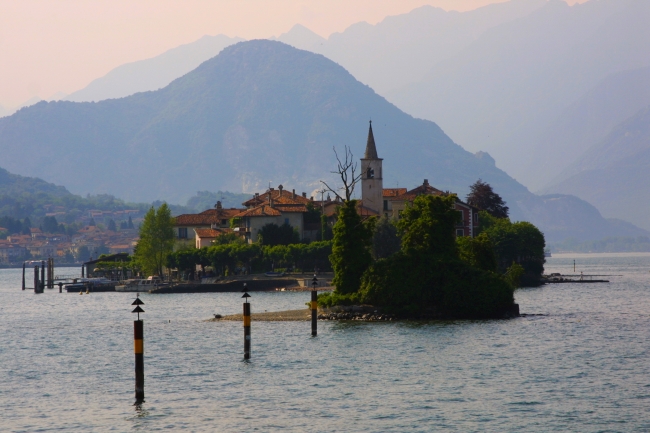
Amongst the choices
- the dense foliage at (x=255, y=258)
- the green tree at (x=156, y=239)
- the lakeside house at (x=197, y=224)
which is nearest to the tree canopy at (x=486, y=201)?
the dense foliage at (x=255, y=258)

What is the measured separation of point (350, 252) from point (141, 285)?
6491 cm

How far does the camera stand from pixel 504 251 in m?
132

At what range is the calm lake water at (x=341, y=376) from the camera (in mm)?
36406

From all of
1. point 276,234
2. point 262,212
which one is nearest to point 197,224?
point 262,212

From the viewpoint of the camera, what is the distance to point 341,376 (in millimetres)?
45812

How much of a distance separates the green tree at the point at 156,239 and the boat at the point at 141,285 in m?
4.16

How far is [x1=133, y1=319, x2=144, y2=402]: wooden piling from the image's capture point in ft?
128

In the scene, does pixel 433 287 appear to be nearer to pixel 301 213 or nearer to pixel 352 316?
pixel 352 316

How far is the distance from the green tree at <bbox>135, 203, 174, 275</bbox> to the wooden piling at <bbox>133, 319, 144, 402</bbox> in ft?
330

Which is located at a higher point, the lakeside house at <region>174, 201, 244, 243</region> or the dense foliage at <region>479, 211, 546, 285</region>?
the lakeside house at <region>174, 201, 244, 243</region>

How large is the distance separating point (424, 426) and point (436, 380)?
906 centimetres

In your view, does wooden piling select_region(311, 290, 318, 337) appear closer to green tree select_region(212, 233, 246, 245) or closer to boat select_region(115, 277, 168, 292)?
boat select_region(115, 277, 168, 292)

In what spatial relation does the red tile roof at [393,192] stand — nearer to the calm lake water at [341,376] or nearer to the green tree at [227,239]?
the green tree at [227,239]

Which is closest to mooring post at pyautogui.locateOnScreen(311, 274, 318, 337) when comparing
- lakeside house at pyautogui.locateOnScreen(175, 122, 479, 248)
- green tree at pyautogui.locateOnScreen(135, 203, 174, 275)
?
lakeside house at pyautogui.locateOnScreen(175, 122, 479, 248)
